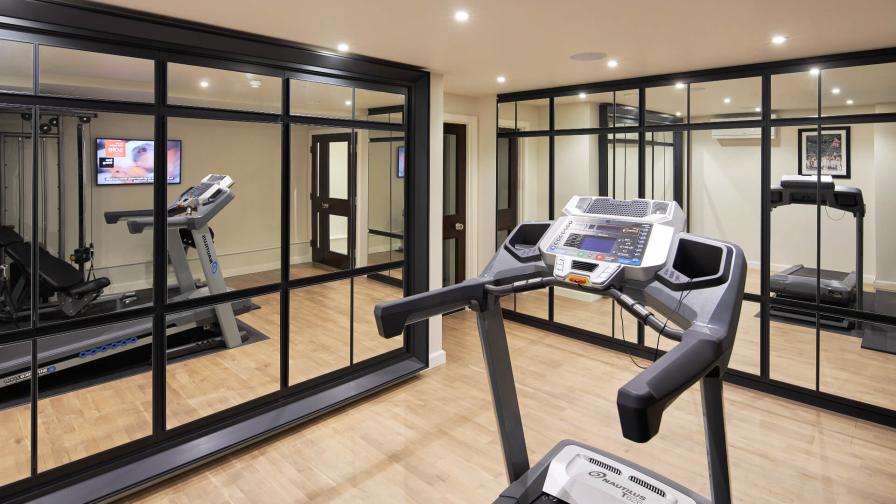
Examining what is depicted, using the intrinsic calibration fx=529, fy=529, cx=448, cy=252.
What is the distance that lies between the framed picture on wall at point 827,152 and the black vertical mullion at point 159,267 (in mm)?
4097

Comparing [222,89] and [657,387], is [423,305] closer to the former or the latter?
[657,387]

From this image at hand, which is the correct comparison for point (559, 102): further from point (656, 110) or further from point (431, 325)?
point (431, 325)

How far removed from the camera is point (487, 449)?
10.5ft

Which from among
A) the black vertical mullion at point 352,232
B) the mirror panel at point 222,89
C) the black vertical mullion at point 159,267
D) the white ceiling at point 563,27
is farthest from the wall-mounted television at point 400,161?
the black vertical mullion at point 159,267

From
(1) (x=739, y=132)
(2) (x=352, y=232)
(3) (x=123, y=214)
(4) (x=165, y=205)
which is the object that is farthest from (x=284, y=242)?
(1) (x=739, y=132)

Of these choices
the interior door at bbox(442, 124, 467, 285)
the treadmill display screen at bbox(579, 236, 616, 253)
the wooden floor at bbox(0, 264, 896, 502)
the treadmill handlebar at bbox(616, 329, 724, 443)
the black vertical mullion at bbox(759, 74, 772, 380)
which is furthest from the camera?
the interior door at bbox(442, 124, 467, 285)

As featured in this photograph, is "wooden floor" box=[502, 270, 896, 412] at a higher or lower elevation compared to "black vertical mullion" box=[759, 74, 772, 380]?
lower

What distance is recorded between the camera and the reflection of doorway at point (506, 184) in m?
5.68

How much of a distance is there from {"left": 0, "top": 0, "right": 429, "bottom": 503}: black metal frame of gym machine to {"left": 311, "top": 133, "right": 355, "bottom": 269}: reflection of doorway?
0.42ft

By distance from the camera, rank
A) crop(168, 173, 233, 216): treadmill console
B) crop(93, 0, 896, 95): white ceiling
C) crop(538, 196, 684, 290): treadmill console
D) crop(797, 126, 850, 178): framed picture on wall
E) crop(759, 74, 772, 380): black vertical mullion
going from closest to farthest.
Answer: crop(538, 196, 684, 290): treadmill console, crop(93, 0, 896, 95): white ceiling, crop(168, 173, 233, 216): treadmill console, crop(797, 126, 850, 178): framed picture on wall, crop(759, 74, 772, 380): black vertical mullion

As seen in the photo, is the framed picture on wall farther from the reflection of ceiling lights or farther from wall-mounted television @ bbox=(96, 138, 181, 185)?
wall-mounted television @ bbox=(96, 138, 181, 185)

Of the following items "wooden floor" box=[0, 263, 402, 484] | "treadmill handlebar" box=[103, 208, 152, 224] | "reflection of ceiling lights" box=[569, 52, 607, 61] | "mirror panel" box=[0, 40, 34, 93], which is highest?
"reflection of ceiling lights" box=[569, 52, 607, 61]

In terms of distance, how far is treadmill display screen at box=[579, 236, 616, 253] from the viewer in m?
1.90

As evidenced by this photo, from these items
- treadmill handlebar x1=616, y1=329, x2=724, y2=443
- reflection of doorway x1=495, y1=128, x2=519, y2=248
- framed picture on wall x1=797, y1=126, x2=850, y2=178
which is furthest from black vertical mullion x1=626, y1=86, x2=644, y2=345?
treadmill handlebar x1=616, y1=329, x2=724, y2=443
